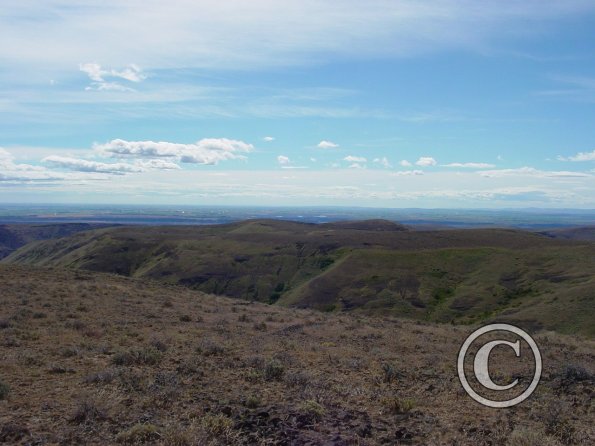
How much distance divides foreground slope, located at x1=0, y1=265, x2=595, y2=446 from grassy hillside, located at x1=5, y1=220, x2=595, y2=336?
30.0 metres

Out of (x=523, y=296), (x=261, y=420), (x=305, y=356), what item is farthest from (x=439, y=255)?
(x=261, y=420)

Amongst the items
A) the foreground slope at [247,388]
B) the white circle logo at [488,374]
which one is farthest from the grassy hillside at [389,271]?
the white circle logo at [488,374]

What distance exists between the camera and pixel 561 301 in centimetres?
4591

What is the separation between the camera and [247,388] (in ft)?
38.1

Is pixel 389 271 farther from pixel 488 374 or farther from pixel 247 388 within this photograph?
pixel 247 388

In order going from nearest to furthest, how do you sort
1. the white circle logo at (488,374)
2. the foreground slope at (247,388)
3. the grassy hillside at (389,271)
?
the foreground slope at (247,388), the white circle logo at (488,374), the grassy hillside at (389,271)

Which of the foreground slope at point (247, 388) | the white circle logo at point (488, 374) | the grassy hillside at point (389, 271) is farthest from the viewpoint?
the grassy hillside at point (389, 271)

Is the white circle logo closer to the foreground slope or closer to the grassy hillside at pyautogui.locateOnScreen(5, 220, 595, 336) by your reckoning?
the foreground slope

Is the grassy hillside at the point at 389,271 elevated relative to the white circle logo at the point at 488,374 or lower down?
lower down

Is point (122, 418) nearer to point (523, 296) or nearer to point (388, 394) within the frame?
point (388, 394)

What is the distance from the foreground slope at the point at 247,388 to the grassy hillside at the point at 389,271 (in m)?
30.0

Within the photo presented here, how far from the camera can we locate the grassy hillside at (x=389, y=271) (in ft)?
169

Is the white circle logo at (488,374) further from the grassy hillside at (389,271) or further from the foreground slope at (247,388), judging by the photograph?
the grassy hillside at (389,271)

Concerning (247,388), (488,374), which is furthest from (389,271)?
(247,388)
